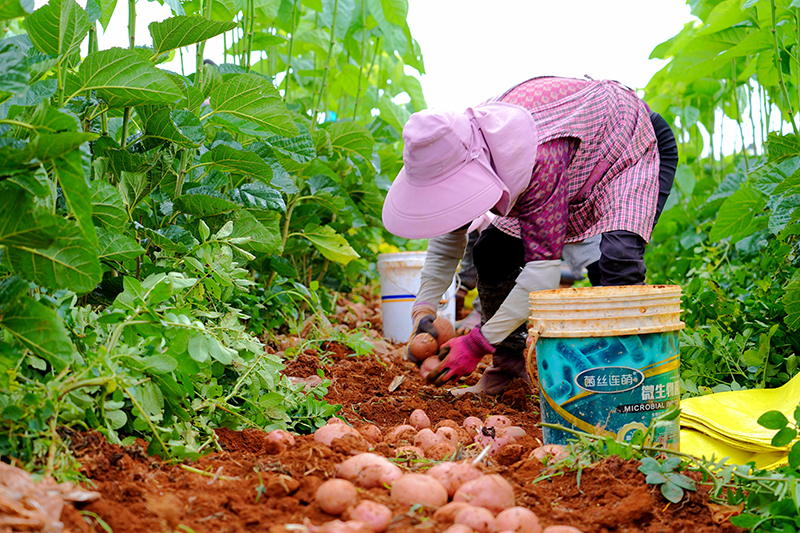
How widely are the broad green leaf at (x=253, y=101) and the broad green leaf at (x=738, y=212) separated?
1723 millimetres

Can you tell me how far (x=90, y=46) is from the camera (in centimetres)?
177

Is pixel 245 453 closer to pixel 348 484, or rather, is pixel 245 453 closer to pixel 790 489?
pixel 348 484

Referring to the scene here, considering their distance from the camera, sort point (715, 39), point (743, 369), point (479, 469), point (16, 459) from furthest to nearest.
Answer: point (715, 39)
point (743, 369)
point (479, 469)
point (16, 459)

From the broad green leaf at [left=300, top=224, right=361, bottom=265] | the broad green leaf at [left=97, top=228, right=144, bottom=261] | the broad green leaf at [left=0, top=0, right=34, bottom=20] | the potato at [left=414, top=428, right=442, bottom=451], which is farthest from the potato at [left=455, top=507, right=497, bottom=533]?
the broad green leaf at [left=300, top=224, right=361, bottom=265]

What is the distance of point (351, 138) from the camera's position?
121 inches

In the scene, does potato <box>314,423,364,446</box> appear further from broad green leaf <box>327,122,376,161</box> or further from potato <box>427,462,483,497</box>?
broad green leaf <box>327,122,376,161</box>

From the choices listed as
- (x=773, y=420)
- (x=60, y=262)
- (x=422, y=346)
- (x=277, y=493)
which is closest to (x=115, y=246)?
(x=60, y=262)

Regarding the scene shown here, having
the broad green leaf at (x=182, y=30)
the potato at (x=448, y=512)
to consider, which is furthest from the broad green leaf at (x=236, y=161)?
the potato at (x=448, y=512)

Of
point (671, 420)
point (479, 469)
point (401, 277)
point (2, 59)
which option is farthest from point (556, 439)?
point (401, 277)

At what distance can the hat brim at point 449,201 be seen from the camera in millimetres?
1912

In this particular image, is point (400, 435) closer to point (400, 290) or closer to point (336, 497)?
point (336, 497)

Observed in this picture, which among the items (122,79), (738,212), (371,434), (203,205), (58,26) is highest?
(58,26)

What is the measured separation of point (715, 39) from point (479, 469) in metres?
2.36

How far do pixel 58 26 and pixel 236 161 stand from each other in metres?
0.63
